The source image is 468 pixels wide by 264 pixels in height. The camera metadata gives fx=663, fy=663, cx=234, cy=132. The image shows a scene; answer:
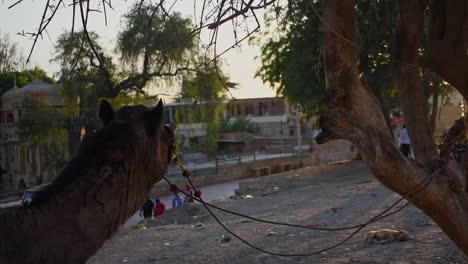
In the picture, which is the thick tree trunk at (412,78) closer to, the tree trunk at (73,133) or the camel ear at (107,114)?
the camel ear at (107,114)

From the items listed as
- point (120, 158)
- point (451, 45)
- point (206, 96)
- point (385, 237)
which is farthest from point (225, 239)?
point (206, 96)

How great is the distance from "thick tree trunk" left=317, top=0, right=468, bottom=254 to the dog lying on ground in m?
2.85

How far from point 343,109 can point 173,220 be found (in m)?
12.2

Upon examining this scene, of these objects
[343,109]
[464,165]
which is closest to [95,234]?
[343,109]

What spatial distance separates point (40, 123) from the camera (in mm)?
39219

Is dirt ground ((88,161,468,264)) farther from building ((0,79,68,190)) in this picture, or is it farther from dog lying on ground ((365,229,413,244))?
building ((0,79,68,190))

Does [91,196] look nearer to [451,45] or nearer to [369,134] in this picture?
[369,134]

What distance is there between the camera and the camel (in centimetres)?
341

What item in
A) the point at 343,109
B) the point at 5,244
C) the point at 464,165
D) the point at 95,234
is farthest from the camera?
the point at 464,165

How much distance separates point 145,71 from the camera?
37938 mm

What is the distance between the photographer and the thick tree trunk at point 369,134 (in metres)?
5.74

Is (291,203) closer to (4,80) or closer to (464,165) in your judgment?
(464,165)

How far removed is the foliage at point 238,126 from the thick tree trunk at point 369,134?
61538mm

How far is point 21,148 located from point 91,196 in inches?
1782
